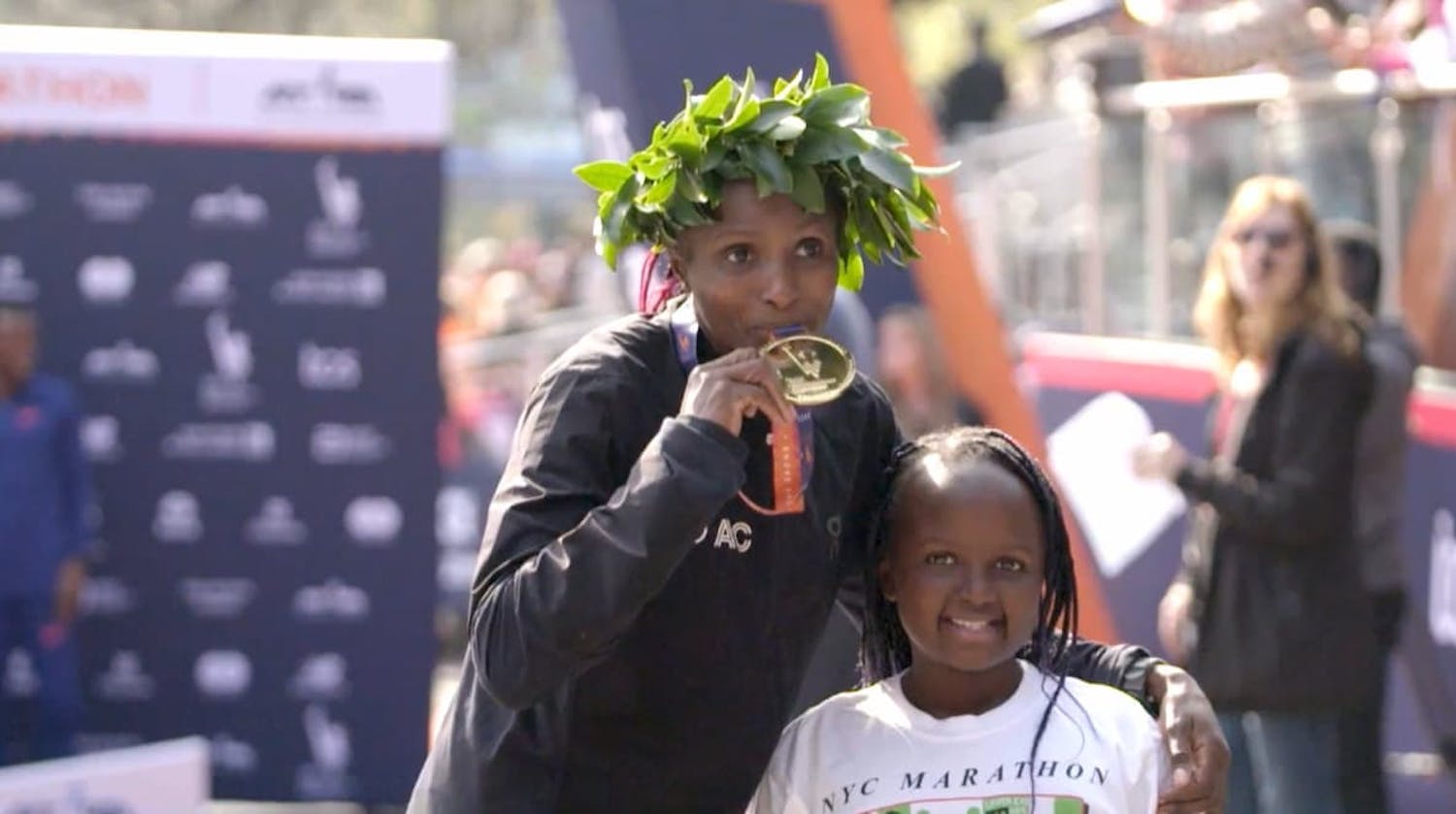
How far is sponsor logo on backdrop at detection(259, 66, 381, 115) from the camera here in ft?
26.5

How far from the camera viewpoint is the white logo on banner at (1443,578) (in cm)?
672

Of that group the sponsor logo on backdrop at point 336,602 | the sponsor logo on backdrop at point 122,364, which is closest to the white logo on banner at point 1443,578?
the sponsor logo on backdrop at point 336,602

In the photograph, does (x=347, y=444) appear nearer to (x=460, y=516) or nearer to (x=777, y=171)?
(x=460, y=516)

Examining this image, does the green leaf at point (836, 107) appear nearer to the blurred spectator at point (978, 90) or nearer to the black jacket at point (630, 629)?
the black jacket at point (630, 629)

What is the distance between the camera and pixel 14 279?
8.22 meters

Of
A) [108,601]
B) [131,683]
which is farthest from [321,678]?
[108,601]

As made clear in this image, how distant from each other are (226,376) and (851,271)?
559 centimetres

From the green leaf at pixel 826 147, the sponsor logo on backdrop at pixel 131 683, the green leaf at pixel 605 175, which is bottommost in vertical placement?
the sponsor logo on backdrop at pixel 131 683

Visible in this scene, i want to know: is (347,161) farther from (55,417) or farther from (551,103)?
(551,103)

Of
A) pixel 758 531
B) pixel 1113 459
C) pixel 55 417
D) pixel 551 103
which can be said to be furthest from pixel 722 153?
pixel 551 103

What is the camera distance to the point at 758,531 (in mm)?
2654

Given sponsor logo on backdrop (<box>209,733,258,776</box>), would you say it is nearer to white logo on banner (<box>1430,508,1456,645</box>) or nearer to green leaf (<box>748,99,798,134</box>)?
white logo on banner (<box>1430,508,1456,645</box>)

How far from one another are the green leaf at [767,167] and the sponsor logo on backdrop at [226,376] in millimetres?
5730

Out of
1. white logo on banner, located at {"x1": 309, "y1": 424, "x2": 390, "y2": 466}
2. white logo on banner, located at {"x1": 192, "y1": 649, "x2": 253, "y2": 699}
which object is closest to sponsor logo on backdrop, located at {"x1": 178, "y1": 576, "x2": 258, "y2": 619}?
white logo on banner, located at {"x1": 192, "y1": 649, "x2": 253, "y2": 699}
